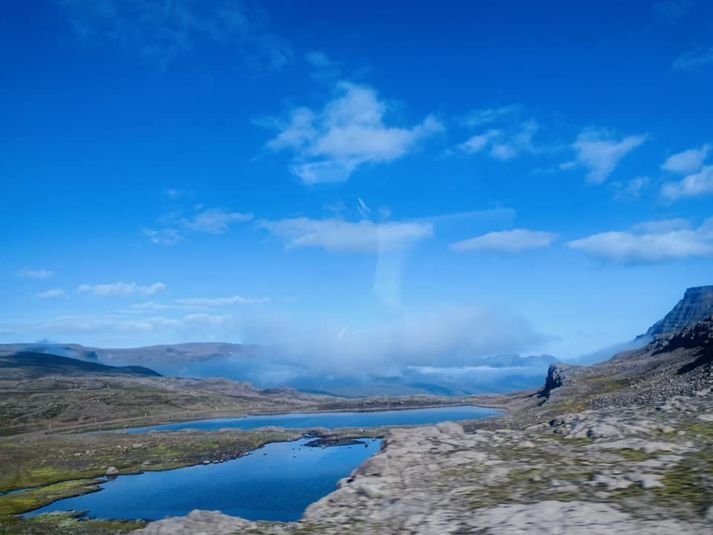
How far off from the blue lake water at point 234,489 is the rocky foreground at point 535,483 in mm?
59141

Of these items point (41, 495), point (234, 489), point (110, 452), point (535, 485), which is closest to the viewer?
point (535, 485)

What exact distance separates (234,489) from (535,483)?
10402 cm

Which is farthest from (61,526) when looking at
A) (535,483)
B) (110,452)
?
(535,483)

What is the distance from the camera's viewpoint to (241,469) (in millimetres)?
129125

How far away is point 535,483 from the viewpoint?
1573 cm

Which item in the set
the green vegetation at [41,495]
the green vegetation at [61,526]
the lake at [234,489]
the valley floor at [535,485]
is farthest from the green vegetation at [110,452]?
the valley floor at [535,485]

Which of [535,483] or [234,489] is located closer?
[535,483]

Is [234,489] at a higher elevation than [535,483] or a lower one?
lower

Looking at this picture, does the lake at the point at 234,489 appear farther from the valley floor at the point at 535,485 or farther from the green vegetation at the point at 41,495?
the valley floor at the point at 535,485

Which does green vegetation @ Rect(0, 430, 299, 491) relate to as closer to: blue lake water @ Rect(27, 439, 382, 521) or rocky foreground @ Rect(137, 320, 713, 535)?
blue lake water @ Rect(27, 439, 382, 521)

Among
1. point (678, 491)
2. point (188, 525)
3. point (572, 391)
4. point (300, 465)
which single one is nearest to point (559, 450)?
point (678, 491)

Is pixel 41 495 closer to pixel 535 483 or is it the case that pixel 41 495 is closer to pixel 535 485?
pixel 535 483

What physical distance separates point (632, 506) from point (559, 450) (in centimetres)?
634

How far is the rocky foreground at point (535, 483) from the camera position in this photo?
496 inches
